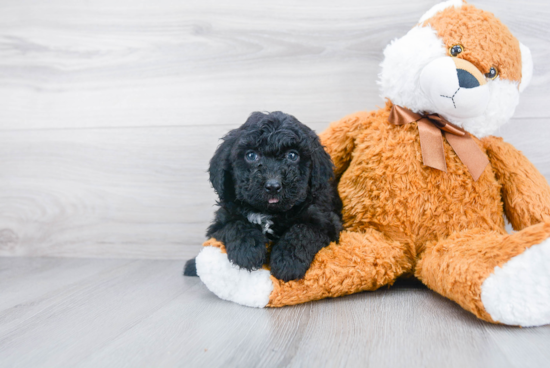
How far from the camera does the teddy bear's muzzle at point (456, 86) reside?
103 centimetres

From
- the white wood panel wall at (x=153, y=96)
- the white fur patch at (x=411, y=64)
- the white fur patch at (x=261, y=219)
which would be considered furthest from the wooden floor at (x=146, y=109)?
the white fur patch at (x=411, y=64)

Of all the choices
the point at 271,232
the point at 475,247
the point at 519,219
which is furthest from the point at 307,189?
the point at 519,219

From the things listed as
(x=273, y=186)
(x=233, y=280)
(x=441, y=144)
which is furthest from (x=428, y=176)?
(x=233, y=280)

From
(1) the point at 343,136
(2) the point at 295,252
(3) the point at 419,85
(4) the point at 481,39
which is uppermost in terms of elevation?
(4) the point at 481,39

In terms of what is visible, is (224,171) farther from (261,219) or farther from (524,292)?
(524,292)

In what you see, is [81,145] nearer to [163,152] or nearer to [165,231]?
[163,152]

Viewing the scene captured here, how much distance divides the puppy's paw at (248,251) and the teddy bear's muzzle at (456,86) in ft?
2.01

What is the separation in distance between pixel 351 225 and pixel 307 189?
0.22 m

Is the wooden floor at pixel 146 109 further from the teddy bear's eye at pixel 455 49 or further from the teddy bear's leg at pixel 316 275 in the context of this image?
the teddy bear's eye at pixel 455 49

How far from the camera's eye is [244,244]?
988 millimetres

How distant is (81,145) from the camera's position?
1709mm

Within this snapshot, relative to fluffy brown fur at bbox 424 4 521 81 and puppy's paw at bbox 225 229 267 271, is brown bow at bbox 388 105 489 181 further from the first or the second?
puppy's paw at bbox 225 229 267 271

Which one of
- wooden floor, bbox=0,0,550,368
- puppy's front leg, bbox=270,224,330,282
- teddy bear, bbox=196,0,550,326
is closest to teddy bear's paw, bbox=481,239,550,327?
teddy bear, bbox=196,0,550,326

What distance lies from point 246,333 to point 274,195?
0.32 metres
